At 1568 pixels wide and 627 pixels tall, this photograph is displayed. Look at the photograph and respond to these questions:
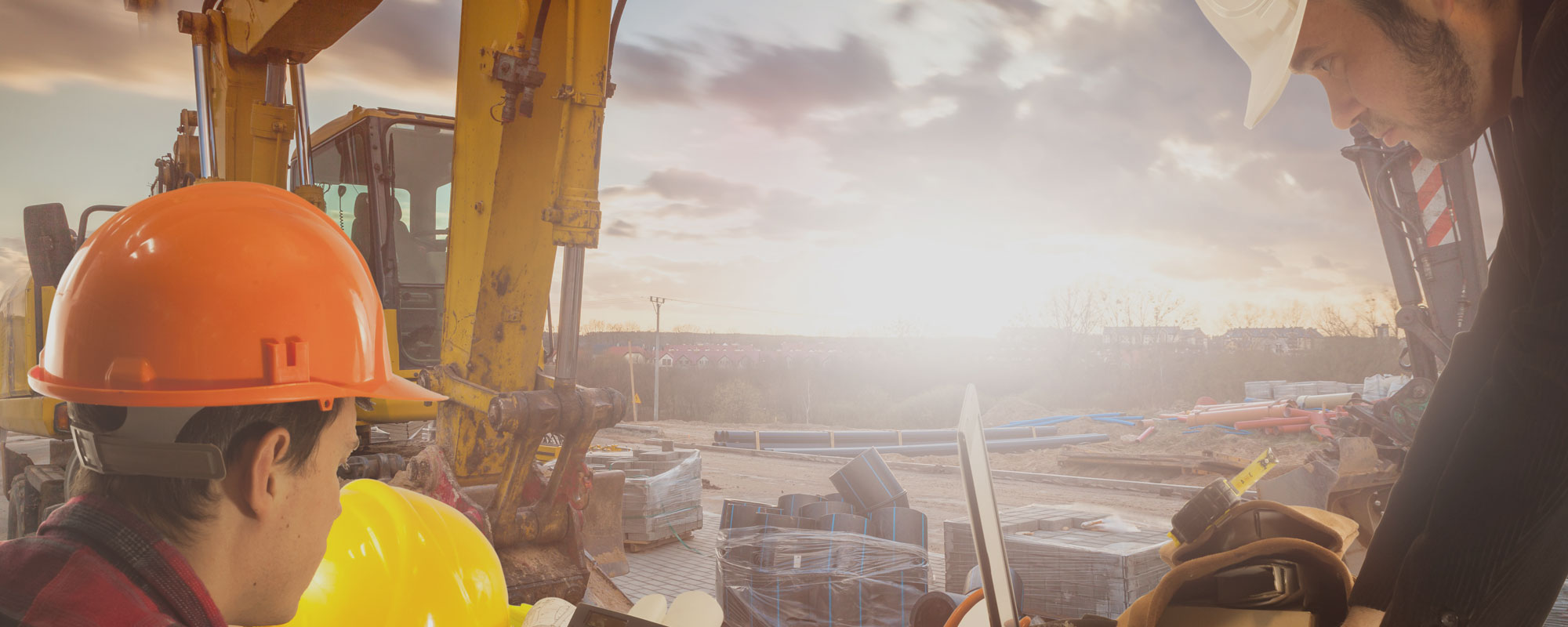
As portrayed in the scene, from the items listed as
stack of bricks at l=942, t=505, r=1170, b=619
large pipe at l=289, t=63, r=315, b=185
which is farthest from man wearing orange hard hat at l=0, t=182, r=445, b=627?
large pipe at l=289, t=63, r=315, b=185

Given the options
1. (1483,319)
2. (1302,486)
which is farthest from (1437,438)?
(1302,486)

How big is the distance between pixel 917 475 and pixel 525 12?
34.6 ft

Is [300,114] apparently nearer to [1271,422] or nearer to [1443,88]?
[1443,88]

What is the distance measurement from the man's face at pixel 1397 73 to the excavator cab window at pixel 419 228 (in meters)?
6.71

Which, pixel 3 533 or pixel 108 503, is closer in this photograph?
pixel 108 503

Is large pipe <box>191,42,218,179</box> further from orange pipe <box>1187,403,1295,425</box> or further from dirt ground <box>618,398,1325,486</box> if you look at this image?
orange pipe <box>1187,403,1295,425</box>

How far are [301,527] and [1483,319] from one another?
71.8 inches

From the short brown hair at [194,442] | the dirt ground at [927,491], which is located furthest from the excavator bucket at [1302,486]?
the short brown hair at [194,442]

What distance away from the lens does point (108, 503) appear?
1.31 meters

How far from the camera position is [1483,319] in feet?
4.05

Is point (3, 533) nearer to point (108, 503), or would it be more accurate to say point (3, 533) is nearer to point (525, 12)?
point (525, 12)

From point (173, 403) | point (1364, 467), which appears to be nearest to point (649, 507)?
point (1364, 467)

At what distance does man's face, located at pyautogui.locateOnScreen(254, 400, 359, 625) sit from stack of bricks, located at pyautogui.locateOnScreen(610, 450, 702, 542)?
6.25m

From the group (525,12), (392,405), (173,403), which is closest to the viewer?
(173,403)
